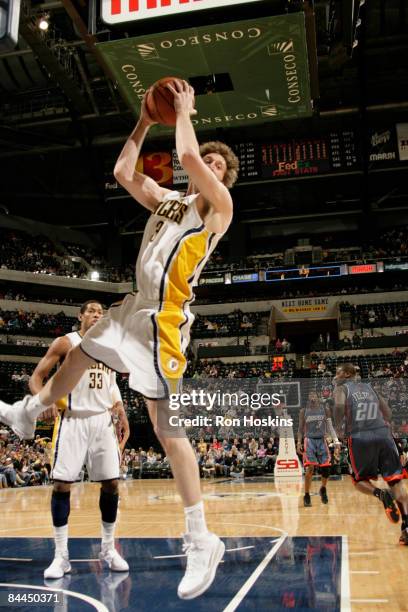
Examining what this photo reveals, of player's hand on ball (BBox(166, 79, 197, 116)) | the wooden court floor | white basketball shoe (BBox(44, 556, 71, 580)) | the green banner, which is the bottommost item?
the wooden court floor

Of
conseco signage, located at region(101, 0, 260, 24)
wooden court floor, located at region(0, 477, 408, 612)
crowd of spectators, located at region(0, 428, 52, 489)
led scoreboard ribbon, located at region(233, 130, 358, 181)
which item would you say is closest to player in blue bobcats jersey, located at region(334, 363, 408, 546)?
wooden court floor, located at region(0, 477, 408, 612)

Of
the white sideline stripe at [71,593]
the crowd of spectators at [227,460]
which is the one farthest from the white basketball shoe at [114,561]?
the crowd of spectators at [227,460]

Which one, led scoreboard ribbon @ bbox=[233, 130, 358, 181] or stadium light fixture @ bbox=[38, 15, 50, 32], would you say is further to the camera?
led scoreboard ribbon @ bbox=[233, 130, 358, 181]

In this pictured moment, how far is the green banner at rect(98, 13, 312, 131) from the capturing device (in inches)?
473

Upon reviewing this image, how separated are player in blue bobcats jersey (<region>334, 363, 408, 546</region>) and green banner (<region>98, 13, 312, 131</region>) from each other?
8354mm

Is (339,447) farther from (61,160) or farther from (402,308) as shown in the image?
(61,160)

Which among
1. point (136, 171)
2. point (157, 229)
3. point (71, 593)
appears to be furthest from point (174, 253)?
point (71, 593)

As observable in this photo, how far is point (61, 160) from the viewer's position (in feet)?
97.5

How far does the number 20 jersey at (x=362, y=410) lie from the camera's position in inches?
221

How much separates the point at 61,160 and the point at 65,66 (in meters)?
8.65

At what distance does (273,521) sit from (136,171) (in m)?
5.57

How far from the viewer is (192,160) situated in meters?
2.62

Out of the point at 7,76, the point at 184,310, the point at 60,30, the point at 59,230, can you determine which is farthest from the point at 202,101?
the point at 59,230

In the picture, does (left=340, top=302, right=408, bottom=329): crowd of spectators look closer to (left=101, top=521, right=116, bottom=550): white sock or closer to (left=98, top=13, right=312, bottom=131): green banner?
(left=98, top=13, right=312, bottom=131): green banner
